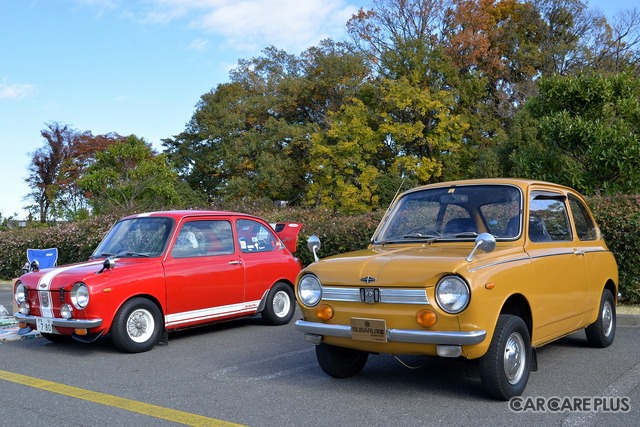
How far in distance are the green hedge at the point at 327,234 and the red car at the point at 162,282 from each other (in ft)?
14.4

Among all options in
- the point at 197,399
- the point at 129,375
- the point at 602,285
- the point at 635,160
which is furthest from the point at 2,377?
the point at 635,160

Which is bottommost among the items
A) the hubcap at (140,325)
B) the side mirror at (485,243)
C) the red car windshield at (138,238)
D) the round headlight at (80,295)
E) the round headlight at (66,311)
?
the hubcap at (140,325)

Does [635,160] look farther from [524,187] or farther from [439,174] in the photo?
[439,174]

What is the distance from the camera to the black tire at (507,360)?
202 inches

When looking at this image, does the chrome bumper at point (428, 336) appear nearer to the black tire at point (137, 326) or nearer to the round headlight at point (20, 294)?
the black tire at point (137, 326)

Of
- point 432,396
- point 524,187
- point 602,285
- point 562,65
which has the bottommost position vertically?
point 432,396

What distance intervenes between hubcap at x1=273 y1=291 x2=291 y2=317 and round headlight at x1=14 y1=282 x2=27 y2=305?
11.4ft

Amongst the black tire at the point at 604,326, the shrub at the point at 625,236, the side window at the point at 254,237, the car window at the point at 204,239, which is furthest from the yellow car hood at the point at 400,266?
the shrub at the point at 625,236

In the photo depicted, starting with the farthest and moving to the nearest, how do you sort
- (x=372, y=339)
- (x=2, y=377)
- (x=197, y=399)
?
1. (x=2, y=377)
2. (x=197, y=399)
3. (x=372, y=339)

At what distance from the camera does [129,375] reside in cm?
682

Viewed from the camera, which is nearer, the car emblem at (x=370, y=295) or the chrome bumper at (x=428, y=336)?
the chrome bumper at (x=428, y=336)

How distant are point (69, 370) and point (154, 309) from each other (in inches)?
52.9

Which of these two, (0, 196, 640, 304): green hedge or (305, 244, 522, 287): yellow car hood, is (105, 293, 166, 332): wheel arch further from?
(0, 196, 640, 304): green hedge

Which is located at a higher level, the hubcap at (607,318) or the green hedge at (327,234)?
the green hedge at (327,234)
